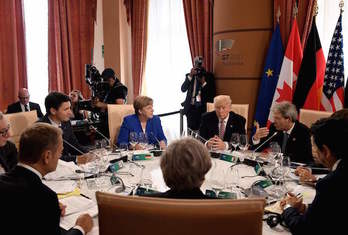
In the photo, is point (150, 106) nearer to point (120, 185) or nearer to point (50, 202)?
point (120, 185)

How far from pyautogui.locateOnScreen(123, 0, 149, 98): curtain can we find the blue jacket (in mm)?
2923

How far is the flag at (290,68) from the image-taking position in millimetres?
3998

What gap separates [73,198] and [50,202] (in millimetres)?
428

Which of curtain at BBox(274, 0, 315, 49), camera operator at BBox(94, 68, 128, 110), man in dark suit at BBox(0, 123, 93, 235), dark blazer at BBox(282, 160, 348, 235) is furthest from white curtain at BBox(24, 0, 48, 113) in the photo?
dark blazer at BBox(282, 160, 348, 235)

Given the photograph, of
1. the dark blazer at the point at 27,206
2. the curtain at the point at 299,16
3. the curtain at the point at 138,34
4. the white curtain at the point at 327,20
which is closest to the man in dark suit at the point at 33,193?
the dark blazer at the point at 27,206

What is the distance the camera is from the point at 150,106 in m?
3.08

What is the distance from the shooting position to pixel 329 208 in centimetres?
120

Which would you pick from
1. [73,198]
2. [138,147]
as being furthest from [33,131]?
[138,147]

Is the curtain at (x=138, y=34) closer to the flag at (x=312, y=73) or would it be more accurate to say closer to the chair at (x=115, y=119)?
the chair at (x=115, y=119)

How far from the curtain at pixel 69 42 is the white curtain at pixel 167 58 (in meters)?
1.20

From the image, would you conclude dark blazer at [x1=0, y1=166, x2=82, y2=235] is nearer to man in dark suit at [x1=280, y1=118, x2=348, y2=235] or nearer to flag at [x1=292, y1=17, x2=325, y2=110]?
man in dark suit at [x1=280, y1=118, x2=348, y2=235]

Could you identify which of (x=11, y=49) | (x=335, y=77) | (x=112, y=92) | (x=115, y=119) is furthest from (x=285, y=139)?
(x=11, y=49)

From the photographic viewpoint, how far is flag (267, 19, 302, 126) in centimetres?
400

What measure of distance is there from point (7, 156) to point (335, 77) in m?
3.36
